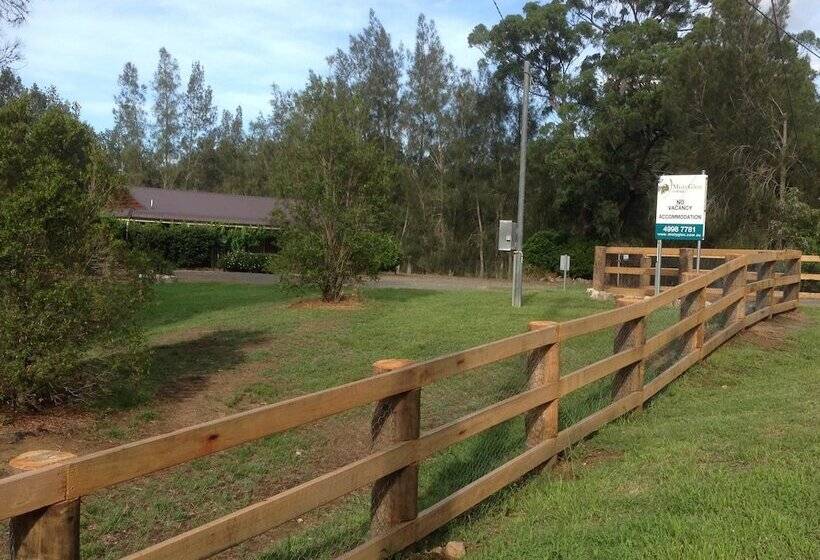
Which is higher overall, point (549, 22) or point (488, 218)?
point (549, 22)

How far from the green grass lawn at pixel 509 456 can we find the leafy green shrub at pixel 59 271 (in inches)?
25.6

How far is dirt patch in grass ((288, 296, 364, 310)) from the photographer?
50.0ft

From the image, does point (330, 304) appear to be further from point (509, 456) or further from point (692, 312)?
point (509, 456)

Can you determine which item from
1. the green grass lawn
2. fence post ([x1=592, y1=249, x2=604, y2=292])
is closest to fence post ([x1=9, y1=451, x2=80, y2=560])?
the green grass lawn

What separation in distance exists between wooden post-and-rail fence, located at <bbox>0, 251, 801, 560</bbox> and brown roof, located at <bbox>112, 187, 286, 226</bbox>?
38057mm

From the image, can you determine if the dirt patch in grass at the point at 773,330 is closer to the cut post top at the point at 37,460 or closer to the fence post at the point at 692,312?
the fence post at the point at 692,312

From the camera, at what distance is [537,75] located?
4419 centimetres

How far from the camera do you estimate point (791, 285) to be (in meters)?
13.4

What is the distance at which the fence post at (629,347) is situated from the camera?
6.81 metres

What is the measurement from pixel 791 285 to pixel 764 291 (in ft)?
5.13

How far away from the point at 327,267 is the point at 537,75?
31826 millimetres

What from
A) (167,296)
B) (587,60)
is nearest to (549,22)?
(587,60)

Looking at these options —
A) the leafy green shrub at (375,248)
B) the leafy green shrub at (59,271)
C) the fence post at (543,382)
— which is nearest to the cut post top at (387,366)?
the fence post at (543,382)

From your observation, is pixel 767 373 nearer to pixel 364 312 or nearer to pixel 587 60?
pixel 364 312
